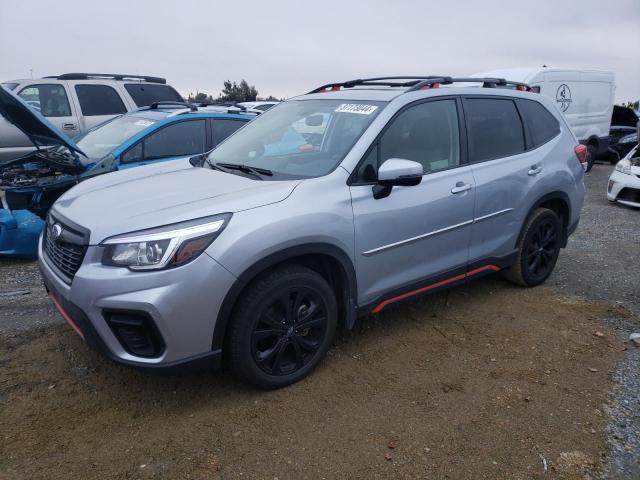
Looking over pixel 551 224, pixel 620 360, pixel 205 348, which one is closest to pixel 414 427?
pixel 205 348

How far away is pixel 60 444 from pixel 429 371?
2162mm

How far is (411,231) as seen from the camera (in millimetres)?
3500

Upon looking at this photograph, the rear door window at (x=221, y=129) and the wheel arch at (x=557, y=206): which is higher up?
the rear door window at (x=221, y=129)

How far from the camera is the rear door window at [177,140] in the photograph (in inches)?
239

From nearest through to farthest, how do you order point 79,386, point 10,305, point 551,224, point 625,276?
1. point 79,386
2. point 10,305
3. point 551,224
4. point 625,276

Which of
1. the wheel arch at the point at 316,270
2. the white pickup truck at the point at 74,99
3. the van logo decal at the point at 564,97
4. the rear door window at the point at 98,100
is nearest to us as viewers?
the wheel arch at the point at 316,270

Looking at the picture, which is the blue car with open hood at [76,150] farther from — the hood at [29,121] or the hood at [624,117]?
the hood at [624,117]

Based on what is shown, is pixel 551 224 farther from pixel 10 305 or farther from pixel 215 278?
pixel 10 305

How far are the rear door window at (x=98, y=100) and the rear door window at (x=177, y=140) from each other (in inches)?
136

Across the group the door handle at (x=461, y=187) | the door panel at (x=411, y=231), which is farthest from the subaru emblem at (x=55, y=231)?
the door handle at (x=461, y=187)

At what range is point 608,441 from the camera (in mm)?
2756

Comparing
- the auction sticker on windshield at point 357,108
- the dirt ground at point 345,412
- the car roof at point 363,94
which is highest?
the car roof at point 363,94

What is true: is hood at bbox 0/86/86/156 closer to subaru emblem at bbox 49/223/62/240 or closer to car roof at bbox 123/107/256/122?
car roof at bbox 123/107/256/122

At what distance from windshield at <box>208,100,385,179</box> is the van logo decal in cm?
986
